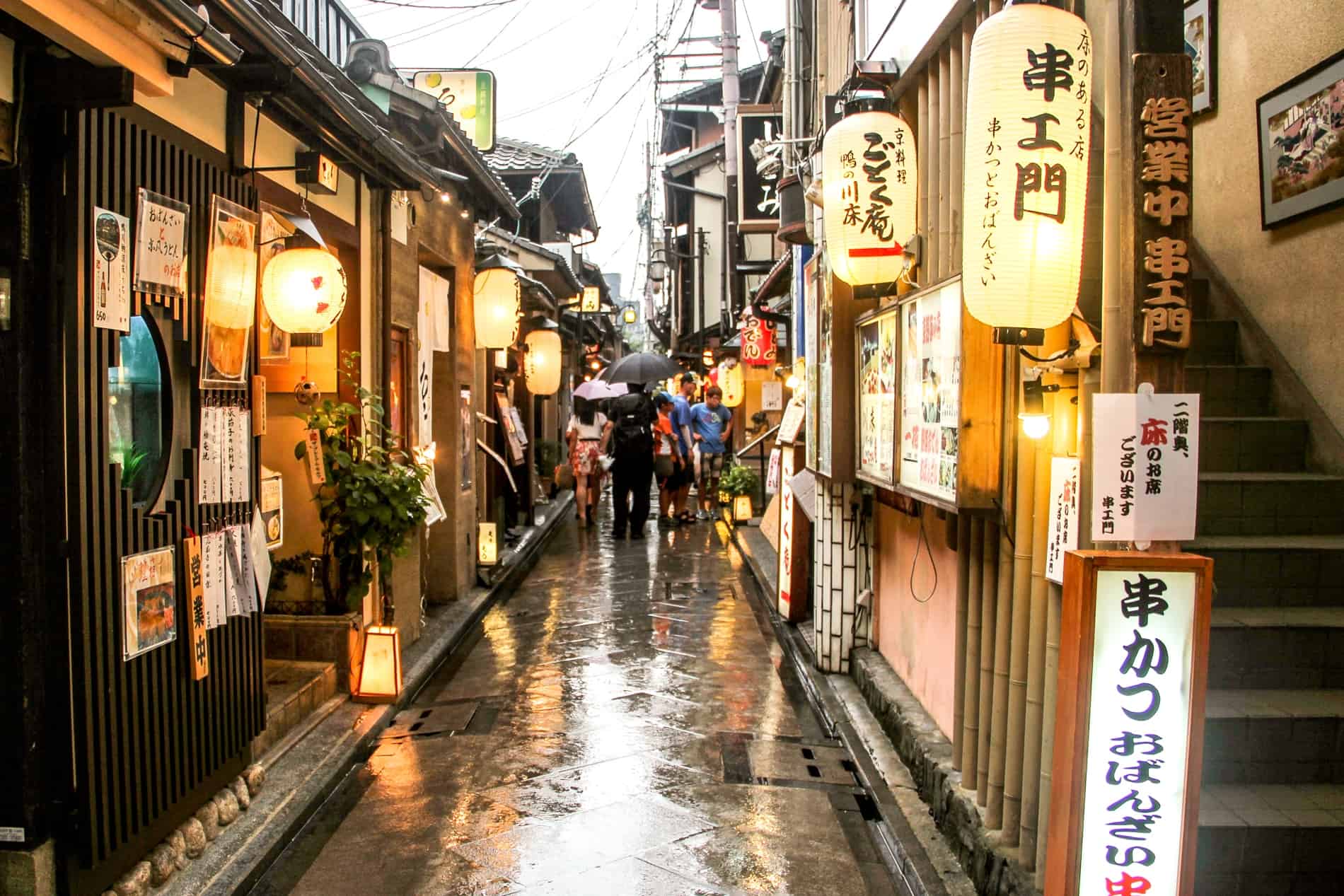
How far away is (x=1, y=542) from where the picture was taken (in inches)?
189

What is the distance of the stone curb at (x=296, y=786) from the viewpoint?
582 cm

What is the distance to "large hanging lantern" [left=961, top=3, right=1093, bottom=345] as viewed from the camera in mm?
4477

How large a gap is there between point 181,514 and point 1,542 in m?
1.39

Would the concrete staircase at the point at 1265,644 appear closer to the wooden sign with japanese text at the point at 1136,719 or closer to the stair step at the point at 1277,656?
the stair step at the point at 1277,656

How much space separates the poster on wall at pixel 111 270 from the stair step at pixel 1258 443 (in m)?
6.79

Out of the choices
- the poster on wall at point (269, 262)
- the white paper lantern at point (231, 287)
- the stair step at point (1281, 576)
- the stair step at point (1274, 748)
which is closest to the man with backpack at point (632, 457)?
the poster on wall at point (269, 262)

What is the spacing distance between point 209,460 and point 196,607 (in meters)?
0.96

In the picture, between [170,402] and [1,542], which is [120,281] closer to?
[170,402]

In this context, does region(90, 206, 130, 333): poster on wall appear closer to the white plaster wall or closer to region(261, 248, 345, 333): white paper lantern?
region(261, 248, 345, 333): white paper lantern

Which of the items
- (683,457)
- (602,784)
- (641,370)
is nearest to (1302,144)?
(602,784)

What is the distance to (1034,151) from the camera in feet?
14.8

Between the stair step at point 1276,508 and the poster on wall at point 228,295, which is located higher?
the poster on wall at point 228,295

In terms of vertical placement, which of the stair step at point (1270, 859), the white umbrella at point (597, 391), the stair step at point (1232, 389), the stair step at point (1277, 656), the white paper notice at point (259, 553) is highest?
the white umbrella at point (597, 391)

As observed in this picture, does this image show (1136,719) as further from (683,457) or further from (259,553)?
(683,457)
